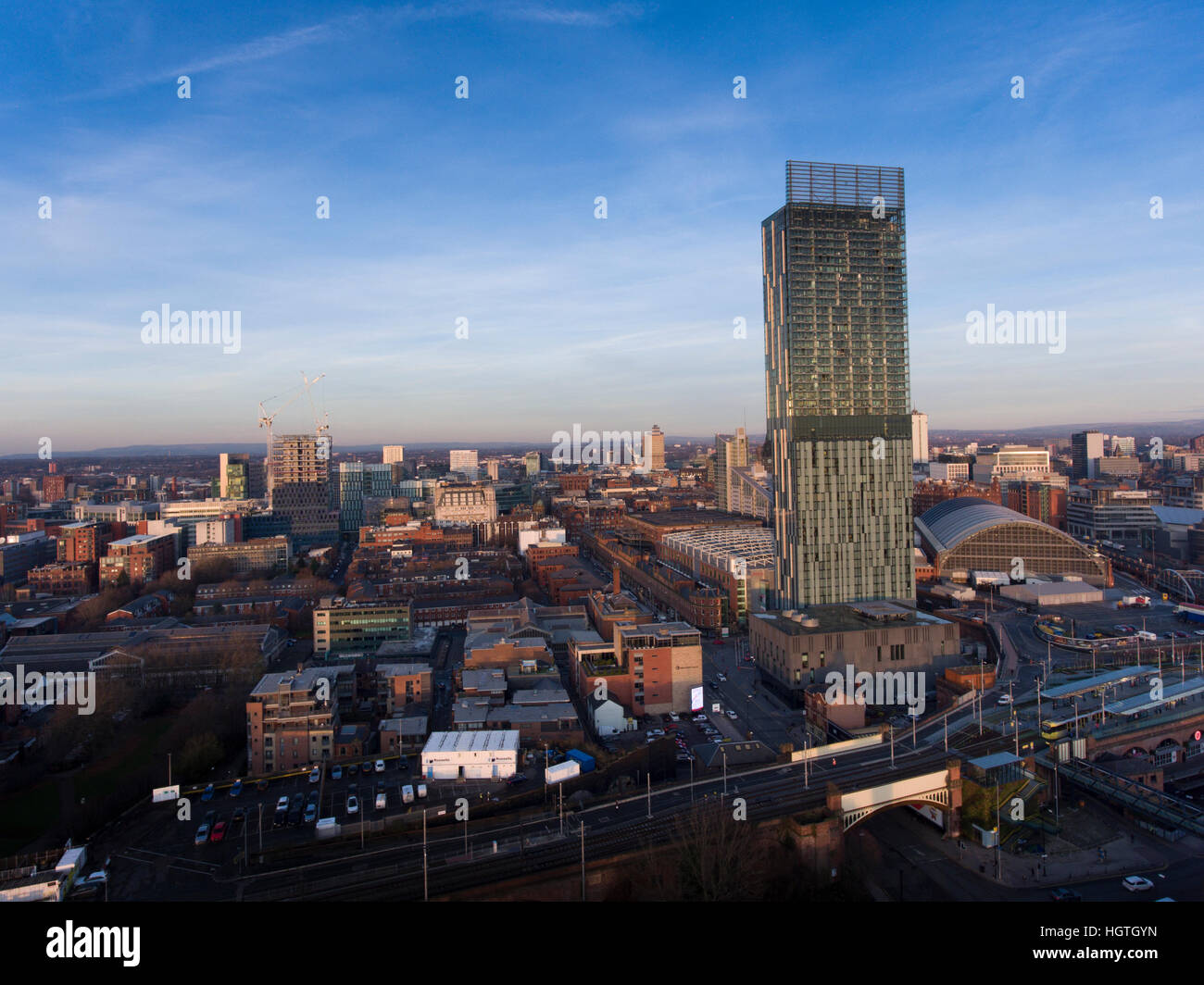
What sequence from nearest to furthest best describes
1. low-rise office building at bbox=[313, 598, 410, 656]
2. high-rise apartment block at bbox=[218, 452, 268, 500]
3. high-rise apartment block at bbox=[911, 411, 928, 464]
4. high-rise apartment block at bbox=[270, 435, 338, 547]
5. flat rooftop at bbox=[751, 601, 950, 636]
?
flat rooftop at bbox=[751, 601, 950, 636], low-rise office building at bbox=[313, 598, 410, 656], high-rise apartment block at bbox=[270, 435, 338, 547], high-rise apartment block at bbox=[218, 452, 268, 500], high-rise apartment block at bbox=[911, 411, 928, 464]

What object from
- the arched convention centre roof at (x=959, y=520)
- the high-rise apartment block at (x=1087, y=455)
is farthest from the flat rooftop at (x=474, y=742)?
the high-rise apartment block at (x=1087, y=455)

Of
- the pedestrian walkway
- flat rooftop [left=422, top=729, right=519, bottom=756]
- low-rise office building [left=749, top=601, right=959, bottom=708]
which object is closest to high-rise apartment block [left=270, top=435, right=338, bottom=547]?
low-rise office building [left=749, top=601, right=959, bottom=708]

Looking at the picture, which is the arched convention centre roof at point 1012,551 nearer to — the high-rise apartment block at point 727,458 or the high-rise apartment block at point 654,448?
the high-rise apartment block at point 727,458

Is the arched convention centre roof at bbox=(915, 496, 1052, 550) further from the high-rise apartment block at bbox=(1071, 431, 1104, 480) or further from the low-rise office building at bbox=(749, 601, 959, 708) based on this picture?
the high-rise apartment block at bbox=(1071, 431, 1104, 480)

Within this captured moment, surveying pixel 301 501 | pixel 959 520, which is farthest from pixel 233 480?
pixel 959 520

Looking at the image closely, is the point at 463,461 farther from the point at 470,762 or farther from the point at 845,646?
the point at 470,762

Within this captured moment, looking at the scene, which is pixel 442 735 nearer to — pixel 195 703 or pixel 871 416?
pixel 195 703

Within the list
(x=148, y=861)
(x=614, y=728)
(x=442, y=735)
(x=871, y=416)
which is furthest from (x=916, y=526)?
(x=148, y=861)
